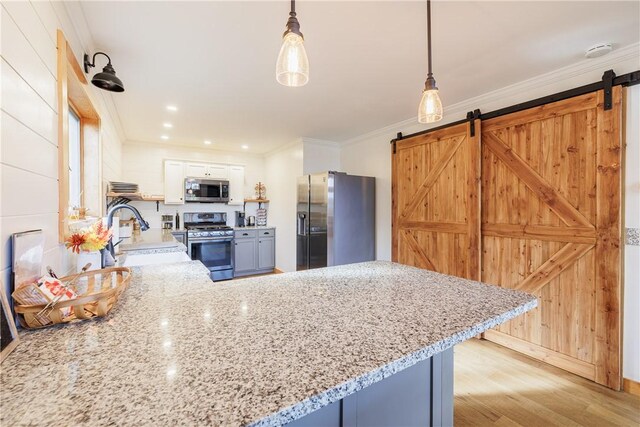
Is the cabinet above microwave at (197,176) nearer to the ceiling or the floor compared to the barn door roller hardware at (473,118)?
nearer to the floor

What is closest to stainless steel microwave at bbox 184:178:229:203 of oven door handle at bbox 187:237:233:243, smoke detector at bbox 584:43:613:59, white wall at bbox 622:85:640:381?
oven door handle at bbox 187:237:233:243

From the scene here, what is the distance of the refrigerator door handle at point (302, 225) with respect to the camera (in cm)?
433

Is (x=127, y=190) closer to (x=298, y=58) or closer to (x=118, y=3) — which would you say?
(x=118, y=3)

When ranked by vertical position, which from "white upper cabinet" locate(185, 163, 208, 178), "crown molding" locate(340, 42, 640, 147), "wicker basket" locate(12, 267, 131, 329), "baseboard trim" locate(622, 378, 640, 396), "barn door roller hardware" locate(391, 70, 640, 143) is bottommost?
"baseboard trim" locate(622, 378, 640, 396)

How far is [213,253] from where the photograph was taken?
4.71 metres

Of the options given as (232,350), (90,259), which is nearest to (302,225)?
(90,259)

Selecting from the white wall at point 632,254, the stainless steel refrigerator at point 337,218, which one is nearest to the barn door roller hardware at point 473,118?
the white wall at point 632,254

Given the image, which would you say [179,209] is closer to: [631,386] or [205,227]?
[205,227]

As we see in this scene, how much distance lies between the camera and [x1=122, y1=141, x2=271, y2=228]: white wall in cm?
465

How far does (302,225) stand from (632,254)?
3.49 m

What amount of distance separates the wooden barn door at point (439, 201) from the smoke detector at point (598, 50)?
0.91m

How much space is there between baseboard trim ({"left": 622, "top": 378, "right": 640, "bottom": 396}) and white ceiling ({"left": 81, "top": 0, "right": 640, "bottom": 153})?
2.38 m

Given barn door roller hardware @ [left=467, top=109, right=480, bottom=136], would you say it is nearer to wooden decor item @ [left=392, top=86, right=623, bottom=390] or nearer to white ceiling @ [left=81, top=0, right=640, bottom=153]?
wooden decor item @ [left=392, top=86, right=623, bottom=390]

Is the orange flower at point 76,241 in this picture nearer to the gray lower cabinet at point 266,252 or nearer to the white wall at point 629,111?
the white wall at point 629,111
